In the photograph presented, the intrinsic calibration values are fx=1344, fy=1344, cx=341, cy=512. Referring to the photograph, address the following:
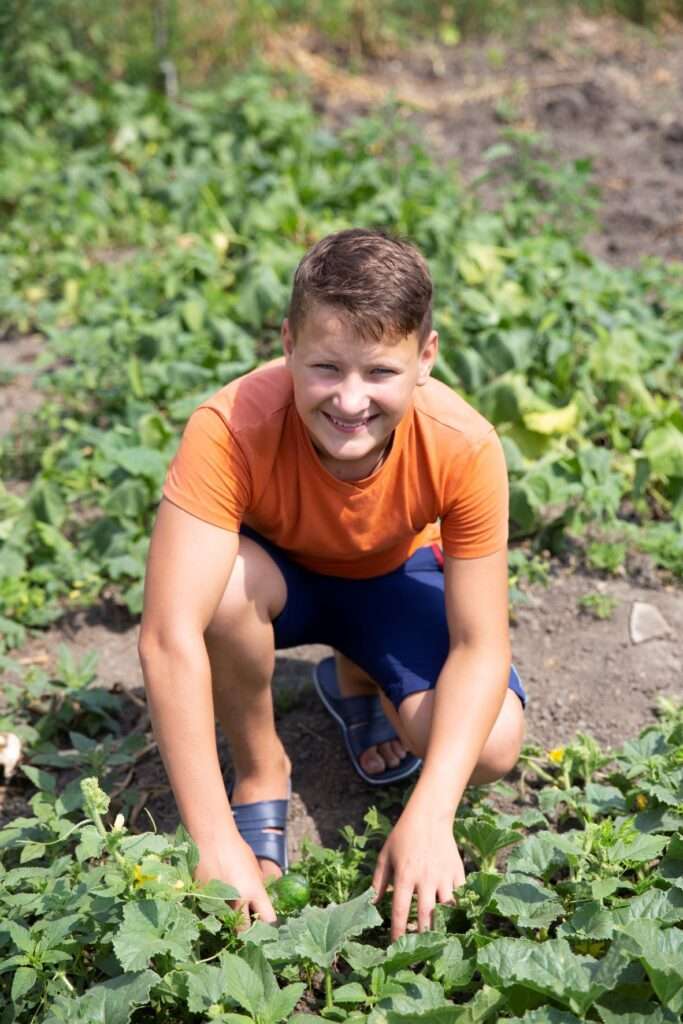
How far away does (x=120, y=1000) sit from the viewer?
6.91ft

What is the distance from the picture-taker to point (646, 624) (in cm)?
351

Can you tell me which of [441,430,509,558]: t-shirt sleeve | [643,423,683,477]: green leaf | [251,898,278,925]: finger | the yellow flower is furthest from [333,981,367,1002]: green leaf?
[643,423,683,477]: green leaf

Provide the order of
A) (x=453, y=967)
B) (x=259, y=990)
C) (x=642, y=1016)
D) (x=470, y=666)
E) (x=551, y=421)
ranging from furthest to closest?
(x=551, y=421), (x=470, y=666), (x=453, y=967), (x=259, y=990), (x=642, y=1016)

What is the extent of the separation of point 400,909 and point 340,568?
0.79 m

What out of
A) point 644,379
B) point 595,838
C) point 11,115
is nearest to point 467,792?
point 595,838

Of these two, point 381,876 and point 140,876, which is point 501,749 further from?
point 140,876

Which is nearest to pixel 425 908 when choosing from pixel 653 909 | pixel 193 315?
pixel 653 909

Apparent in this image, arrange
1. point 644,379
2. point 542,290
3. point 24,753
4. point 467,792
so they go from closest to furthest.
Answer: point 467,792, point 24,753, point 644,379, point 542,290

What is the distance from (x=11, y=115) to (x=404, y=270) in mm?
4463

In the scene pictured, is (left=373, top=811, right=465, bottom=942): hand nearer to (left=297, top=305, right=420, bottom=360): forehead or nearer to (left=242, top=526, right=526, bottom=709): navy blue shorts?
(left=242, top=526, right=526, bottom=709): navy blue shorts

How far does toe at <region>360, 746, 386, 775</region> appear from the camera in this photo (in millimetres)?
3068

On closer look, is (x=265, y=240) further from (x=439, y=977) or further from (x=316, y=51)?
(x=439, y=977)

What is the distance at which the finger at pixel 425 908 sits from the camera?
2.36 meters

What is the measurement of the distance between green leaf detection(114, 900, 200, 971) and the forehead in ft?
3.30
